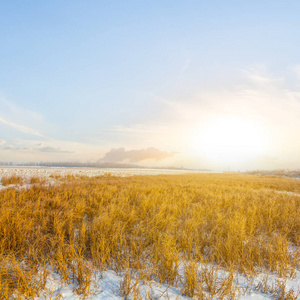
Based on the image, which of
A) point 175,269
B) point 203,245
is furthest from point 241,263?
point 175,269

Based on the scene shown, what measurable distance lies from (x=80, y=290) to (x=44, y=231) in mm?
1980

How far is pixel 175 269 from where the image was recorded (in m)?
2.45

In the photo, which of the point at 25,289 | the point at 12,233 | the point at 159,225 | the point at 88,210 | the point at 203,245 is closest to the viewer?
the point at 25,289

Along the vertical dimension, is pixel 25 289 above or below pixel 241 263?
above

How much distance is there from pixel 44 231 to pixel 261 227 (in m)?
5.40

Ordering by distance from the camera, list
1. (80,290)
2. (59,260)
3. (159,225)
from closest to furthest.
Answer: (80,290) → (59,260) → (159,225)

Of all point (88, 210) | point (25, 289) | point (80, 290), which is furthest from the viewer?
point (88, 210)

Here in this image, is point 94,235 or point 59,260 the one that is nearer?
point 59,260

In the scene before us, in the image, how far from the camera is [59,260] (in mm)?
2492

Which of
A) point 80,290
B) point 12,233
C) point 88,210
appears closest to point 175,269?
point 80,290

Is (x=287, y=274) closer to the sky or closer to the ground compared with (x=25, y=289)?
closer to the ground

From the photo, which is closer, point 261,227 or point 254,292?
point 254,292

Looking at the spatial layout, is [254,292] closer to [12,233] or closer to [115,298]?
[115,298]

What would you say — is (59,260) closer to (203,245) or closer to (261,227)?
(203,245)
